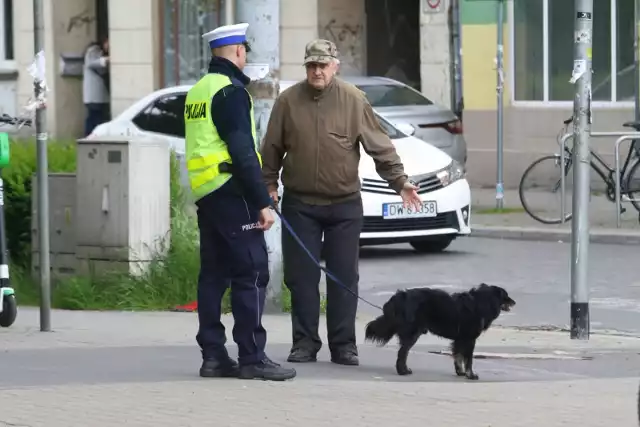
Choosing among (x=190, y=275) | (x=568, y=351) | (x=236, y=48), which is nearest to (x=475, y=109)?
(x=190, y=275)

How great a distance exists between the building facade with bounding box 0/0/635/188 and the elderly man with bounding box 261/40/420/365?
10.5 meters

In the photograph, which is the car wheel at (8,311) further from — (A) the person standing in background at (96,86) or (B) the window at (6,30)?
(B) the window at (6,30)

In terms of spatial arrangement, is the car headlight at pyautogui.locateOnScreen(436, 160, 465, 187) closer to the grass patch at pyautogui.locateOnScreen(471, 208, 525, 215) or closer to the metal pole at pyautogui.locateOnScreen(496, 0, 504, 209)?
the grass patch at pyautogui.locateOnScreen(471, 208, 525, 215)

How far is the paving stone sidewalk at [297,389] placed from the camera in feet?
24.1

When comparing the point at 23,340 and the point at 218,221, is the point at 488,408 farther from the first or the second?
the point at 23,340

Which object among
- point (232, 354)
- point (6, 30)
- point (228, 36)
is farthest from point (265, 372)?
point (6, 30)

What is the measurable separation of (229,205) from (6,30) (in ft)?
65.1

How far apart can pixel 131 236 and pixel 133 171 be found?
18.7 inches

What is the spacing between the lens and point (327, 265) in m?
9.30

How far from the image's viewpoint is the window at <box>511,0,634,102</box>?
21.2 metres

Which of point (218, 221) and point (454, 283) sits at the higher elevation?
point (218, 221)

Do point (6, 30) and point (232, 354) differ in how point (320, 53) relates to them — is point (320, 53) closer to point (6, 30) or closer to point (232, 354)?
point (232, 354)

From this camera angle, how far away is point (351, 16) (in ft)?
80.3

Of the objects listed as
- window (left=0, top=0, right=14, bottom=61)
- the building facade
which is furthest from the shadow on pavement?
window (left=0, top=0, right=14, bottom=61)
